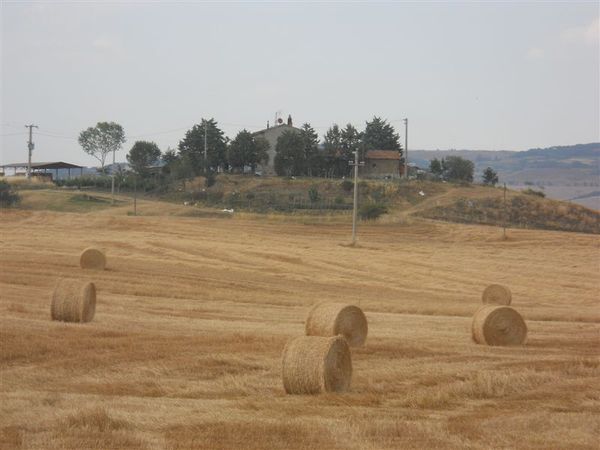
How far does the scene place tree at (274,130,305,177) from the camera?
300ft

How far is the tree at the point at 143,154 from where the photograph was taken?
367 ft

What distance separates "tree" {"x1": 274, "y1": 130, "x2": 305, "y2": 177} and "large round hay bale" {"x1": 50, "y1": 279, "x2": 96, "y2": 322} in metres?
68.6

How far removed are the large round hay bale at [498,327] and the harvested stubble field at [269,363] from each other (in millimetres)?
303

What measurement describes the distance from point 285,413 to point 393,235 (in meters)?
46.4

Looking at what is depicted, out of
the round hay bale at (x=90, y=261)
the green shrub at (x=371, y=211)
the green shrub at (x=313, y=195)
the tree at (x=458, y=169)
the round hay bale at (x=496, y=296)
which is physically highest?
the tree at (x=458, y=169)

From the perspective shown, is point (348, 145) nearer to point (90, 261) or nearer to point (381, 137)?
point (381, 137)

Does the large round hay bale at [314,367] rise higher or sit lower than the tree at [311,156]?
lower

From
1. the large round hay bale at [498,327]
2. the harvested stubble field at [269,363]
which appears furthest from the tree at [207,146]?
the large round hay bale at [498,327]

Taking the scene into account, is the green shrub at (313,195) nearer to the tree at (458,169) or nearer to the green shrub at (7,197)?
the green shrub at (7,197)

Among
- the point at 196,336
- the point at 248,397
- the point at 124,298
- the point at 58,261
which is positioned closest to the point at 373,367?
the point at 248,397

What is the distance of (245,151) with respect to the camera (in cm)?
9469

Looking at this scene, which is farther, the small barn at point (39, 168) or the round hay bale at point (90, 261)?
the small barn at point (39, 168)

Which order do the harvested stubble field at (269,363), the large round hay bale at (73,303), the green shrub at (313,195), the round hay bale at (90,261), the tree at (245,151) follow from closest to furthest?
the harvested stubble field at (269,363), the large round hay bale at (73,303), the round hay bale at (90,261), the green shrub at (313,195), the tree at (245,151)

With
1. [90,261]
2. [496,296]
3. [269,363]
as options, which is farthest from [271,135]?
[269,363]
